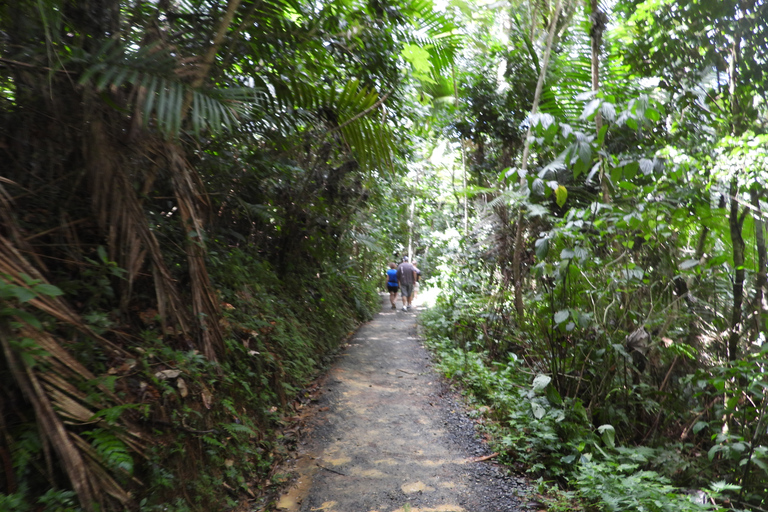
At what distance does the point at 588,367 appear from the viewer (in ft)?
14.3

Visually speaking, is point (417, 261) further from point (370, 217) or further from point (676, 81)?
point (676, 81)

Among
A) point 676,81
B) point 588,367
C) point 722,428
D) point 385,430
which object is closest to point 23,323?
point 385,430

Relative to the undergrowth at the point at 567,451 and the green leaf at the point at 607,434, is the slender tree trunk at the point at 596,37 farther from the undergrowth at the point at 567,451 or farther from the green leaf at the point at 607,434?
the green leaf at the point at 607,434

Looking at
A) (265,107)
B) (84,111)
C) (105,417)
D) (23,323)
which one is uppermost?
(265,107)

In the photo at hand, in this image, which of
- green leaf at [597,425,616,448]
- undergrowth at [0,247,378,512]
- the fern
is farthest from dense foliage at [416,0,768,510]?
the fern

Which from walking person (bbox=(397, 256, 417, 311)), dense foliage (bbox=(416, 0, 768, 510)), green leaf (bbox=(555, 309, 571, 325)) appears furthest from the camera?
walking person (bbox=(397, 256, 417, 311))

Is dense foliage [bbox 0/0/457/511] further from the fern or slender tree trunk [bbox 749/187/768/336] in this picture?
slender tree trunk [bbox 749/187/768/336]

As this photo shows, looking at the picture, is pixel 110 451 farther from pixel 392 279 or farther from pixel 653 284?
pixel 392 279

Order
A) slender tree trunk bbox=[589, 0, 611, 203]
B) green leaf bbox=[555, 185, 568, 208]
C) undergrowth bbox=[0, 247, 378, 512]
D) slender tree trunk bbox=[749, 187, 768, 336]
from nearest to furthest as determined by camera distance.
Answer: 1. undergrowth bbox=[0, 247, 378, 512]
2. slender tree trunk bbox=[749, 187, 768, 336]
3. green leaf bbox=[555, 185, 568, 208]
4. slender tree trunk bbox=[589, 0, 611, 203]

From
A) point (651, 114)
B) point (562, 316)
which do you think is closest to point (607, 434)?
point (562, 316)

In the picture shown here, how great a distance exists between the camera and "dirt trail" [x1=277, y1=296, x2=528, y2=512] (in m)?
3.07

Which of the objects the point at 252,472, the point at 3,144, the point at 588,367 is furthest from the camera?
the point at 588,367

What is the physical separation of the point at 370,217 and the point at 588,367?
20.5 feet

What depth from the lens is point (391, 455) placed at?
3762 mm
